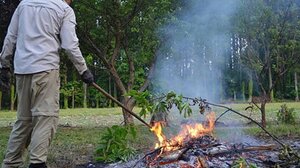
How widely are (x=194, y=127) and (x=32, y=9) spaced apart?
2.83 metres

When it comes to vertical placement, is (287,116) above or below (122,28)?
below

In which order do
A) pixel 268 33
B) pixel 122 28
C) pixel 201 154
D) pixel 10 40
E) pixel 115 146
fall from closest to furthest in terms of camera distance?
pixel 10 40, pixel 201 154, pixel 115 146, pixel 122 28, pixel 268 33

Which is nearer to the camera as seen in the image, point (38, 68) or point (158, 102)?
point (38, 68)

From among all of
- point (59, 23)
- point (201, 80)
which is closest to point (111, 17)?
point (59, 23)

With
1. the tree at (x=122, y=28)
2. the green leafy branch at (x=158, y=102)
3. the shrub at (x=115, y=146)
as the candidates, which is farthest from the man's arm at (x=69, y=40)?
the tree at (x=122, y=28)

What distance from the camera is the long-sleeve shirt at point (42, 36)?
11.4 ft

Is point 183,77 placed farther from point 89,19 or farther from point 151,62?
point 89,19

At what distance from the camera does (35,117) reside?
3.47 m

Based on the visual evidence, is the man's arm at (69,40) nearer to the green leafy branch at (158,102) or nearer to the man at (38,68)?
the man at (38,68)

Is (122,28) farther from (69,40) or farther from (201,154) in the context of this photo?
(69,40)

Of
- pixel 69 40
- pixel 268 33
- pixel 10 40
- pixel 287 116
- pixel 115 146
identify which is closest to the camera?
pixel 69 40

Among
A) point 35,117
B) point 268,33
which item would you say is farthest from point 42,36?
point 268,33

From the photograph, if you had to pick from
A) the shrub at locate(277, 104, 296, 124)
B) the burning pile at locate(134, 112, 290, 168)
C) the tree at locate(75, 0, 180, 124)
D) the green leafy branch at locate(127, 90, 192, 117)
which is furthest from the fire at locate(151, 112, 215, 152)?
the shrub at locate(277, 104, 296, 124)

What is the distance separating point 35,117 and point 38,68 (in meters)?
0.46
